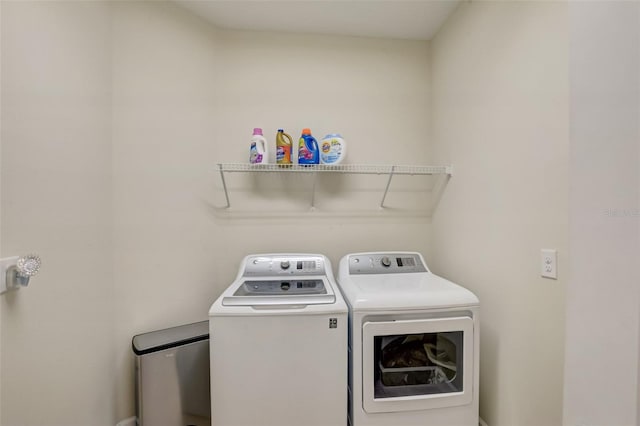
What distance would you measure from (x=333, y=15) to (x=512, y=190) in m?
1.56

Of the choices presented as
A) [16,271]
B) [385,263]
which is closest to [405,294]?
[385,263]

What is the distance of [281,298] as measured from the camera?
1.32 metres

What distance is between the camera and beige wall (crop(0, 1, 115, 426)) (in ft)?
3.23

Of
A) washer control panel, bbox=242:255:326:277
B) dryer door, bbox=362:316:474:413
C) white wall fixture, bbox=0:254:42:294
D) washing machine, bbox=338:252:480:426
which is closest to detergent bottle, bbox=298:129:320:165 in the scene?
washer control panel, bbox=242:255:326:277

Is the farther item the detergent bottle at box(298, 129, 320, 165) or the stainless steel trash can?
the detergent bottle at box(298, 129, 320, 165)

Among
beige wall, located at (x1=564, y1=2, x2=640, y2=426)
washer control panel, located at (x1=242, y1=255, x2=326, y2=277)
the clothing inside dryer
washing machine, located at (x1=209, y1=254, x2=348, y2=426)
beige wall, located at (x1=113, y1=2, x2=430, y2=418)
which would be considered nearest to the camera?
beige wall, located at (x1=564, y1=2, x2=640, y2=426)

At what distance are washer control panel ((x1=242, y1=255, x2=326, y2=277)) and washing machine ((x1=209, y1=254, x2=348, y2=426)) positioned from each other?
41 centimetres

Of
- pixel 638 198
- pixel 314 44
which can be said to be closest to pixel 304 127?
pixel 314 44

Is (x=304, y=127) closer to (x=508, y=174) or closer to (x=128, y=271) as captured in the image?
(x=508, y=174)

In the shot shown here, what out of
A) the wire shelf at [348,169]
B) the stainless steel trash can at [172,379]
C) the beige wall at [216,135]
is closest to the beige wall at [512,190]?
the wire shelf at [348,169]

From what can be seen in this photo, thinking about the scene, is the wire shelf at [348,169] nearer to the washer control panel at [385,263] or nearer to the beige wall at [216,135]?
the beige wall at [216,135]

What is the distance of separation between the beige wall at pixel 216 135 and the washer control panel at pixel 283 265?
0.76 feet

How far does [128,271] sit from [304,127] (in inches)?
57.3

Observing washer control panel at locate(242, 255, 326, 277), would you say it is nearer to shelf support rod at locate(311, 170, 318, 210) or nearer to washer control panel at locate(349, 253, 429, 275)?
washer control panel at locate(349, 253, 429, 275)
